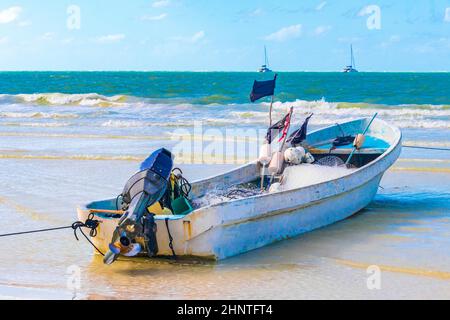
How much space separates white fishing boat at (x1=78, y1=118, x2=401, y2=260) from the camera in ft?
23.5

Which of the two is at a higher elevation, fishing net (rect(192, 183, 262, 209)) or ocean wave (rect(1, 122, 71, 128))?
fishing net (rect(192, 183, 262, 209))

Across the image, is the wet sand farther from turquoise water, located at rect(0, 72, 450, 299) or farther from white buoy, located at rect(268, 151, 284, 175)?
white buoy, located at rect(268, 151, 284, 175)

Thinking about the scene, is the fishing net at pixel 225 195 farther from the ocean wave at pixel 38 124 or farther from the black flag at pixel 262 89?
the ocean wave at pixel 38 124

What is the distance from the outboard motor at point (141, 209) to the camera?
22.7ft

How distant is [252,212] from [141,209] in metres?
1.19

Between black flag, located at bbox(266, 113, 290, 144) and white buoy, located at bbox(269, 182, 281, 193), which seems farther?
black flag, located at bbox(266, 113, 290, 144)

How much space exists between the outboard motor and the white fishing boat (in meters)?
0.10

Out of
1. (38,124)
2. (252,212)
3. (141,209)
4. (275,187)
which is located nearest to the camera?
(141,209)

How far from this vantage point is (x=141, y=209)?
276 inches

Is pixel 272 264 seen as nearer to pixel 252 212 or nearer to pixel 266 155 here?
pixel 252 212

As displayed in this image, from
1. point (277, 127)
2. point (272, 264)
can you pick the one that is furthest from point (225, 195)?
point (272, 264)

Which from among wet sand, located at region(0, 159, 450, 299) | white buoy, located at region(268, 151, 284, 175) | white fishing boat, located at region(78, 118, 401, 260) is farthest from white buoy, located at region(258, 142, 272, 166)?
wet sand, located at region(0, 159, 450, 299)

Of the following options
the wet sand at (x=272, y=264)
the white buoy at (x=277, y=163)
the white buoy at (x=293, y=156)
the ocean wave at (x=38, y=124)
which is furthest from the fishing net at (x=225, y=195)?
the ocean wave at (x=38, y=124)
